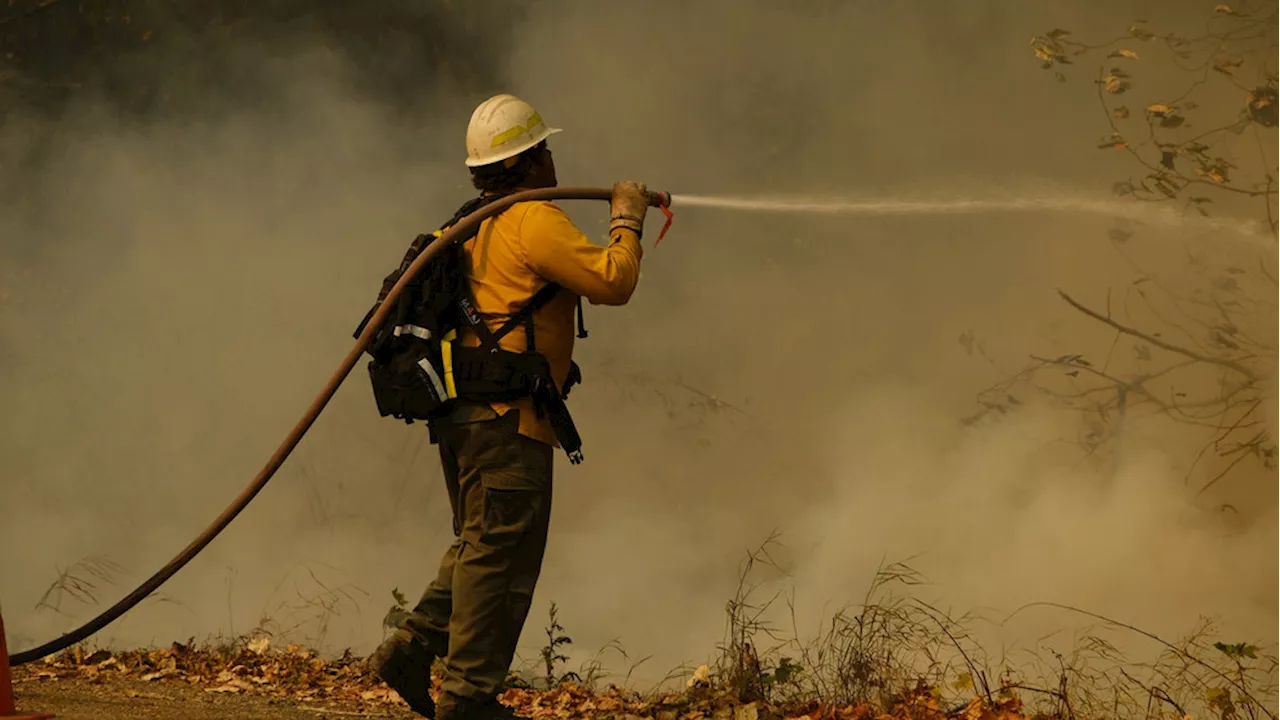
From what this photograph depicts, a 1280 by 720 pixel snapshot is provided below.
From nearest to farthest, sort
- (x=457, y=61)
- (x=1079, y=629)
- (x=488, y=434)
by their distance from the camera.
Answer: (x=488, y=434) < (x=1079, y=629) < (x=457, y=61)

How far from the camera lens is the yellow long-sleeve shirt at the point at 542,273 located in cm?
443

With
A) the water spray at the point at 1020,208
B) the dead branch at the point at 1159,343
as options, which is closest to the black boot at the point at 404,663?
the water spray at the point at 1020,208

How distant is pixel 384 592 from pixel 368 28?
3.68 metres

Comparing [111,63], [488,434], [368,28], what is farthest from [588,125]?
[488,434]

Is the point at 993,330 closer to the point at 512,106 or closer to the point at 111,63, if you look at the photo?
the point at 512,106

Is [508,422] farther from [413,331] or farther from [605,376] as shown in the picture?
[605,376]

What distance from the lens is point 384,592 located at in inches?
339

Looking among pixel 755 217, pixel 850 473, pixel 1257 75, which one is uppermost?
pixel 1257 75

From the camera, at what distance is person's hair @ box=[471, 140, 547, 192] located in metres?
4.73

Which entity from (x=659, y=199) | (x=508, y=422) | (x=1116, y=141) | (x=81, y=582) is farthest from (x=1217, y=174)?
(x=81, y=582)

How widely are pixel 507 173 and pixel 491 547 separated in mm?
1265

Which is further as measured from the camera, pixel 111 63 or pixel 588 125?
pixel 111 63

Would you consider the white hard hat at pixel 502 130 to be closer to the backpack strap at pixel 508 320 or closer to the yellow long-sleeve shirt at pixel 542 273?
the yellow long-sleeve shirt at pixel 542 273

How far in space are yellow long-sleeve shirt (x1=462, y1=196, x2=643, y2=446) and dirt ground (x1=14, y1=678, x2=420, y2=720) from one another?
6.12ft
